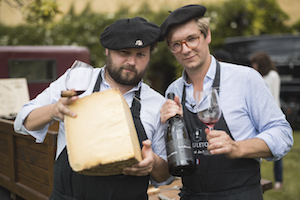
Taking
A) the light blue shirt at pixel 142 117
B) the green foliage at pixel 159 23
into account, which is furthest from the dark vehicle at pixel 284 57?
the light blue shirt at pixel 142 117

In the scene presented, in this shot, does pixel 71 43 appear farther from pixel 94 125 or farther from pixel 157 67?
pixel 94 125

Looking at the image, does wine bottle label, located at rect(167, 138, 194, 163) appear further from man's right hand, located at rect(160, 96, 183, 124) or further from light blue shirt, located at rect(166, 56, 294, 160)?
light blue shirt, located at rect(166, 56, 294, 160)

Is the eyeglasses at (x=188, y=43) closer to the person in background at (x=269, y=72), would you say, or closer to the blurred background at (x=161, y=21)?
the person in background at (x=269, y=72)

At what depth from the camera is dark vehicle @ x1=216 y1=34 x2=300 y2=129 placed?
781cm

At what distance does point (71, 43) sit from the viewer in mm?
10367

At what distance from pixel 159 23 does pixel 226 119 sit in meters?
7.96

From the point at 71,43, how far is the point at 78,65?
30.5ft

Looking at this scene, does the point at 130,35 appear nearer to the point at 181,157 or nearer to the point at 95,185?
the point at 181,157

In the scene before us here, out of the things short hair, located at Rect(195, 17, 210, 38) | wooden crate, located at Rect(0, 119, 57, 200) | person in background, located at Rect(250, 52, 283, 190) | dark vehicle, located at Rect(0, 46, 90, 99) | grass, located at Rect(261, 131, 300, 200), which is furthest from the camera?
dark vehicle, located at Rect(0, 46, 90, 99)

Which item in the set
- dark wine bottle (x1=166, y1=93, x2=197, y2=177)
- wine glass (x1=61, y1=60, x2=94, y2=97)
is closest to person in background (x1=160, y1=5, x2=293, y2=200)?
dark wine bottle (x1=166, y1=93, x2=197, y2=177)

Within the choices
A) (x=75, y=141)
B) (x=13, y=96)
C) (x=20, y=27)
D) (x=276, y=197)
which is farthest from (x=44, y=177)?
(x=20, y=27)

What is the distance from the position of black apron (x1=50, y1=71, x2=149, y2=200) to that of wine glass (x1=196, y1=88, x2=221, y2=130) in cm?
40

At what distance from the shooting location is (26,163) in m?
2.66

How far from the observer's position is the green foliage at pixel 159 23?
9.60m
